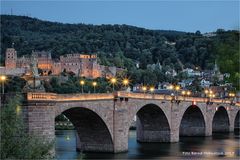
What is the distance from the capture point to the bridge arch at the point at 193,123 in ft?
231

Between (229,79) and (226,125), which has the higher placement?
(229,79)

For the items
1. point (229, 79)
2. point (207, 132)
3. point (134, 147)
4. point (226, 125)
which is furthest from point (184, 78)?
point (229, 79)

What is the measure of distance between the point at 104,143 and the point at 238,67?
27.0m

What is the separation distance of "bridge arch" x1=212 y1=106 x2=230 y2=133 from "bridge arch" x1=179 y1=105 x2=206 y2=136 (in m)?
12.9

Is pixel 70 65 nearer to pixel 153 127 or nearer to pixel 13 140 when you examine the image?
pixel 153 127

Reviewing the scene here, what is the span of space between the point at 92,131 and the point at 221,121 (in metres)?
A: 45.3

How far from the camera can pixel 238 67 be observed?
18.1m

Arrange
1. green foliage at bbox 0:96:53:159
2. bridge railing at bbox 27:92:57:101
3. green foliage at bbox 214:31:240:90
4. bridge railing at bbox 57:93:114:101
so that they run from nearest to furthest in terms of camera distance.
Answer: green foliage at bbox 0:96:53:159
green foliage at bbox 214:31:240:90
bridge railing at bbox 27:92:57:101
bridge railing at bbox 57:93:114:101

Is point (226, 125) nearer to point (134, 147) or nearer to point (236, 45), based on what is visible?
point (134, 147)

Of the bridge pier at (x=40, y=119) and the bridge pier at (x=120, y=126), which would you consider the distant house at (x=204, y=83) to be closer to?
the bridge pier at (x=120, y=126)

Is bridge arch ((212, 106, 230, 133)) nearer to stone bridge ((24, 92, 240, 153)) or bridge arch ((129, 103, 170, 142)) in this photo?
stone bridge ((24, 92, 240, 153))

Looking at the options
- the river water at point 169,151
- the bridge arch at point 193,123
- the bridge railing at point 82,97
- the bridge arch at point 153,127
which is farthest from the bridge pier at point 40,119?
the bridge arch at point 193,123

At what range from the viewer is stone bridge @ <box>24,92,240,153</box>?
32.5 metres

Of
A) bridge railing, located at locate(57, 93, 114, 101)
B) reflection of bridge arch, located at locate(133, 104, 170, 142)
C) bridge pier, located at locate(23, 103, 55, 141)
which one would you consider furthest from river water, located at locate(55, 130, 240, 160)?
bridge pier, located at locate(23, 103, 55, 141)
